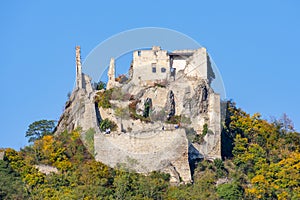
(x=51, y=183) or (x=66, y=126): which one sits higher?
(x=66, y=126)

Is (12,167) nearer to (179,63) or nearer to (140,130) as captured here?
(140,130)

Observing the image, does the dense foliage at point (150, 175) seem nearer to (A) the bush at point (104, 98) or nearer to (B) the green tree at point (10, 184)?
(B) the green tree at point (10, 184)

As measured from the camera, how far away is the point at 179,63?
7950 cm

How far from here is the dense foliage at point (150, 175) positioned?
69.1 meters

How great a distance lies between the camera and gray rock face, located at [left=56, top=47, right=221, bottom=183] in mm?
71062

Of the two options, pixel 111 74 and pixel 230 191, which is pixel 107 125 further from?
pixel 230 191

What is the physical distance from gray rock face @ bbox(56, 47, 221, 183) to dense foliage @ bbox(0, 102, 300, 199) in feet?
2.50

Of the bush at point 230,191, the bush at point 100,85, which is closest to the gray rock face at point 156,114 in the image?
the bush at point 100,85

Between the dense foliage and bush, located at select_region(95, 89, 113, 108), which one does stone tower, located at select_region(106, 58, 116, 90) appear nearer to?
bush, located at select_region(95, 89, 113, 108)

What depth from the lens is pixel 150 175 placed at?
7056 centimetres

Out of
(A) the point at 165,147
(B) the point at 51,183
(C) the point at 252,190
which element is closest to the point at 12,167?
(B) the point at 51,183

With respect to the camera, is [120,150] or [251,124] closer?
[120,150]

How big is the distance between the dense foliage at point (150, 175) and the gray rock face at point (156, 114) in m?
0.76

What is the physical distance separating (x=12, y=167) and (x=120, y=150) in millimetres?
5792
